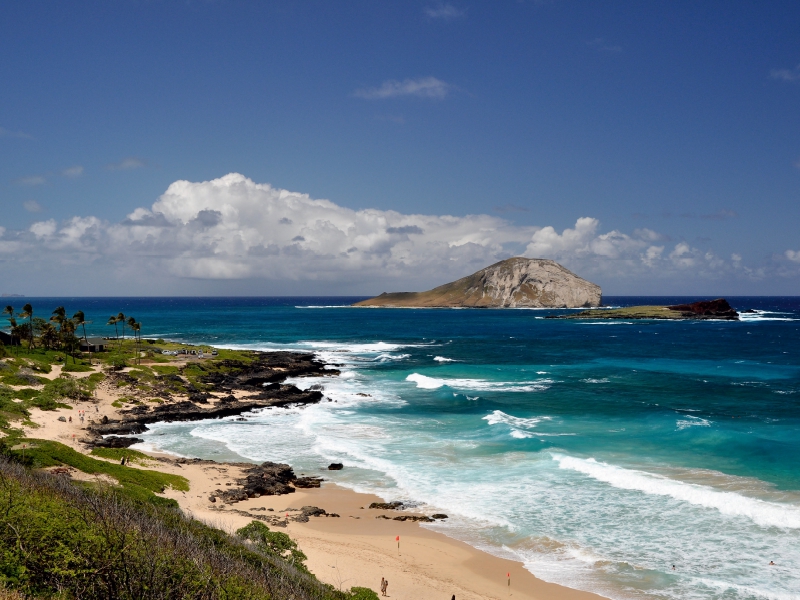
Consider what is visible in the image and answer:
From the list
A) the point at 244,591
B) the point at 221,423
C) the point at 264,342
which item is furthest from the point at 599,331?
the point at 244,591

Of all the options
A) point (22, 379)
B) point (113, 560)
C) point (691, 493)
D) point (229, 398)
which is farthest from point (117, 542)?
point (22, 379)

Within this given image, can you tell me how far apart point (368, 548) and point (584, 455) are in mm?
18910

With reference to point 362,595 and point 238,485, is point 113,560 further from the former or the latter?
point 238,485

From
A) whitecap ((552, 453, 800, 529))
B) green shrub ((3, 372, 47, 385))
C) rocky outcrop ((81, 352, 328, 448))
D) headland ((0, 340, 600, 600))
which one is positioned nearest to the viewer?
headland ((0, 340, 600, 600))

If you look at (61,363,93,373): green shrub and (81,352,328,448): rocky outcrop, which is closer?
(81,352,328,448): rocky outcrop

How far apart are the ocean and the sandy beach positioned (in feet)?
4.39

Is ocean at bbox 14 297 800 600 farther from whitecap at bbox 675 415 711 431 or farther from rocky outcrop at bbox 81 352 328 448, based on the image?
rocky outcrop at bbox 81 352 328 448

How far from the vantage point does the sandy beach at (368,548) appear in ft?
73.7

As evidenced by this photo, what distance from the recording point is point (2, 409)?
4091 centimetres

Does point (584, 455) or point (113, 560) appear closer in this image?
point (113, 560)

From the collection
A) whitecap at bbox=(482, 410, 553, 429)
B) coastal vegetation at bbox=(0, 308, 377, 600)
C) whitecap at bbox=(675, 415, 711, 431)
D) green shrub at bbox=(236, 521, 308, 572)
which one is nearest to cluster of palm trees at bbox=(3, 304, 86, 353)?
coastal vegetation at bbox=(0, 308, 377, 600)

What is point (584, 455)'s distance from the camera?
38.4 meters

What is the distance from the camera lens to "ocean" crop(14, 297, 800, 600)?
24.6 m

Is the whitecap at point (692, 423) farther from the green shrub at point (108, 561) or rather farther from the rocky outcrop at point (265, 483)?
the green shrub at point (108, 561)
